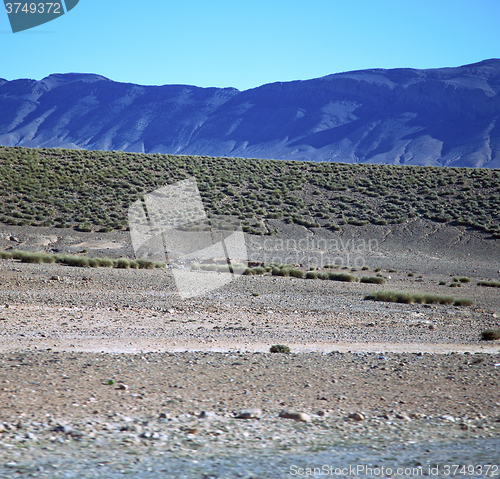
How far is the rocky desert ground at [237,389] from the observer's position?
532 cm

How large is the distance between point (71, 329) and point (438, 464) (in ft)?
28.0

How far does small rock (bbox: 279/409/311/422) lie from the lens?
252 inches

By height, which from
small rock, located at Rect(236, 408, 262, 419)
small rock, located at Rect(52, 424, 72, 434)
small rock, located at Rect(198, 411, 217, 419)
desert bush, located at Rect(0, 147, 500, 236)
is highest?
desert bush, located at Rect(0, 147, 500, 236)

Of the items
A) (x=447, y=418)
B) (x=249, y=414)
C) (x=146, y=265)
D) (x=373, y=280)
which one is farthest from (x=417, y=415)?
(x=146, y=265)

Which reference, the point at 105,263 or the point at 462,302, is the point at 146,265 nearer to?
the point at 105,263

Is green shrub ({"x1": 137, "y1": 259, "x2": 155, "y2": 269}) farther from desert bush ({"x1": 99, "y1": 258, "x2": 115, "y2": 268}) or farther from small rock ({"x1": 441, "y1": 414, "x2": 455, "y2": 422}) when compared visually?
small rock ({"x1": 441, "y1": 414, "x2": 455, "y2": 422})

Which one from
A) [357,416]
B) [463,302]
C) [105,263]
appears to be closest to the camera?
[357,416]

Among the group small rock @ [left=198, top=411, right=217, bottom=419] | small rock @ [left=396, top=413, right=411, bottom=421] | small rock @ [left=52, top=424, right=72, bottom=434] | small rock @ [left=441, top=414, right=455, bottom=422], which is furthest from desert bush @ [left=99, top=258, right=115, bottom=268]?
small rock @ [left=441, top=414, right=455, bottom=422]

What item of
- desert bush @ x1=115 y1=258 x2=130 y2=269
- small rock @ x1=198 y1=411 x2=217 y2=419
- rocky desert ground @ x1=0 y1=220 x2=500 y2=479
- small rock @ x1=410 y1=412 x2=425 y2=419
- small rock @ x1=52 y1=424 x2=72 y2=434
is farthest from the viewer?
desert bush @ x1=115 y1=258 x2=130 y2=269

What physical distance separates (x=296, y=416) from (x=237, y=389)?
1254 mm

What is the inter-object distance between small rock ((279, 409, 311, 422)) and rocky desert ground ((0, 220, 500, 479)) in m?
0.02

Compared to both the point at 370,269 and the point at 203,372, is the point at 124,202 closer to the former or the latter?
the point at 370,269

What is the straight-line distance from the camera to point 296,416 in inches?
254

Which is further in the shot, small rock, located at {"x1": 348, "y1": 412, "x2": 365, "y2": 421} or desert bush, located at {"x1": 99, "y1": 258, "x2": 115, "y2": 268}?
desert bush, located at {"x1": 99, "y1": 258, "x2": 115, "y2": 268}
